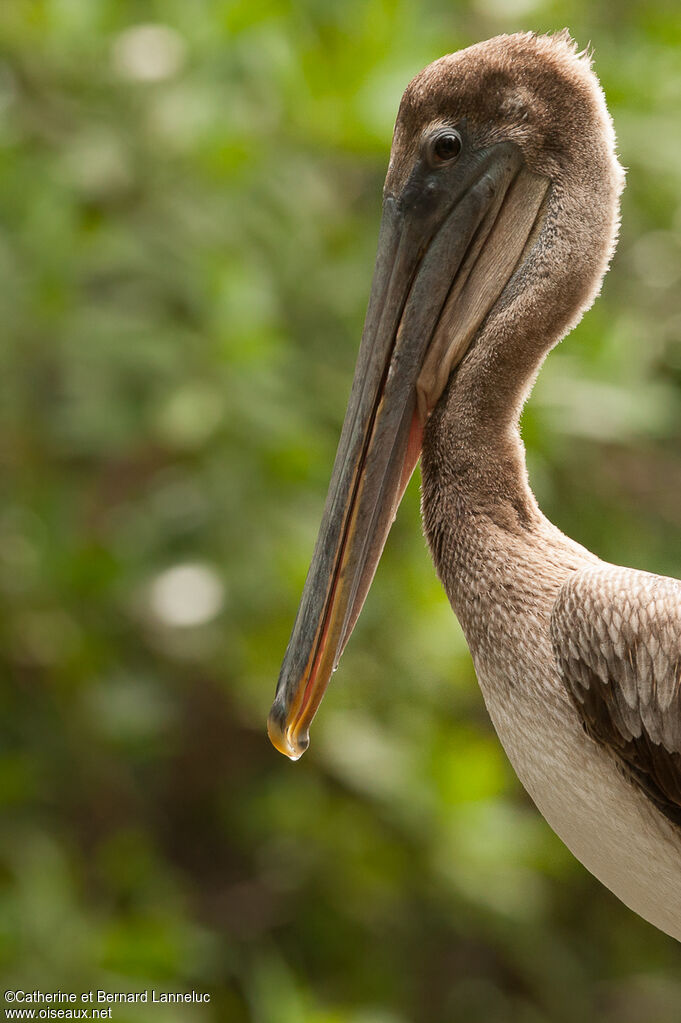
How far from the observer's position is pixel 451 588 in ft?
5.76

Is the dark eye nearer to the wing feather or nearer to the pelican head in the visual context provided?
the pelican head

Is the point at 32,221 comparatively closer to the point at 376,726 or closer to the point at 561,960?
the point at 376,726

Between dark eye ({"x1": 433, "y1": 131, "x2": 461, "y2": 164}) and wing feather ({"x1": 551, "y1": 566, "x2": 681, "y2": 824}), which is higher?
dark eye ({"x1": 433, "y1": 131, "x2": 461, "y2": 164})

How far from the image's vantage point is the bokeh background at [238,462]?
306 cm

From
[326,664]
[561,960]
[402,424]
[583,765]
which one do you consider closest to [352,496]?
[402,424]

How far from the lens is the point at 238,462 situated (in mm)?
3174

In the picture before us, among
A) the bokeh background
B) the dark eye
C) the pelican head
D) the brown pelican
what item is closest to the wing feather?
the brown pelican

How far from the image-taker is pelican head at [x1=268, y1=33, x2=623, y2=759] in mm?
1739

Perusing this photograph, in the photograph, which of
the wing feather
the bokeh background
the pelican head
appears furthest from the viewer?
the bokeh background

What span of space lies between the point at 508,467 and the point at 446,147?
0.45 m

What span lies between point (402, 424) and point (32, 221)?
168 cm

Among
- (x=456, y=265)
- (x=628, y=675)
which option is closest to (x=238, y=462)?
(x=456, y=265)

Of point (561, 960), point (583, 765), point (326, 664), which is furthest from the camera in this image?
point (561, 960)

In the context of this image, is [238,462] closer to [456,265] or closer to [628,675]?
[456,265]
